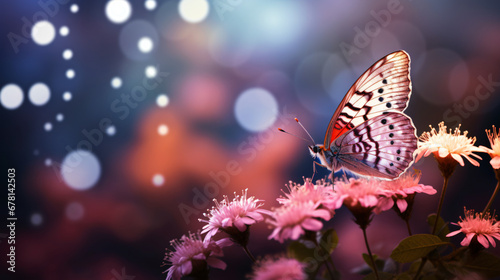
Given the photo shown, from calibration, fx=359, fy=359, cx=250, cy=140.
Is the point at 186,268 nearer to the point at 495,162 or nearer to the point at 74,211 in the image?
the point at 495,162

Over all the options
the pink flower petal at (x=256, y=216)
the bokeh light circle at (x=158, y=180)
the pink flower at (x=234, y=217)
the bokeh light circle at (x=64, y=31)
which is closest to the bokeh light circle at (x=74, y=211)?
the bokeh light circle at (x=158, y=180)

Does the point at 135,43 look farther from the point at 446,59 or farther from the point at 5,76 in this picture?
the point at 446,59

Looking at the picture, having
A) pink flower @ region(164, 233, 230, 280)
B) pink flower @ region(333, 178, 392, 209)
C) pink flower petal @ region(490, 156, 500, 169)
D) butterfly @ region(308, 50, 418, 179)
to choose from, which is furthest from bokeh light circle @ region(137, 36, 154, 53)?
pink flower petal @ region(490, 156, 500, 169)

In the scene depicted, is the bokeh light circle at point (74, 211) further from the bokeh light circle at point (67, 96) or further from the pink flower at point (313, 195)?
the pink flower at point (313, 195)

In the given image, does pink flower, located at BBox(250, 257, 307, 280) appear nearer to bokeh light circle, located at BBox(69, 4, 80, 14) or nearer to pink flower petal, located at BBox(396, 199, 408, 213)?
pink flower petal, located at BBox(396, 199, 408, 213)

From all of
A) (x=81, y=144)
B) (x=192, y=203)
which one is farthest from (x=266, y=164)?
(x=81, y=144)

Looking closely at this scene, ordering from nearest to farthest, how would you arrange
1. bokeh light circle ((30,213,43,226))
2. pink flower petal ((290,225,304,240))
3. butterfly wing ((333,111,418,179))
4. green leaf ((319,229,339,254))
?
pink flower petal ((290,225,304,240)) < green leaf ((319,229,339,254)) < butterfly wing ((333,111,418,179)) < bokeh light circle ((30,213,43,226))
